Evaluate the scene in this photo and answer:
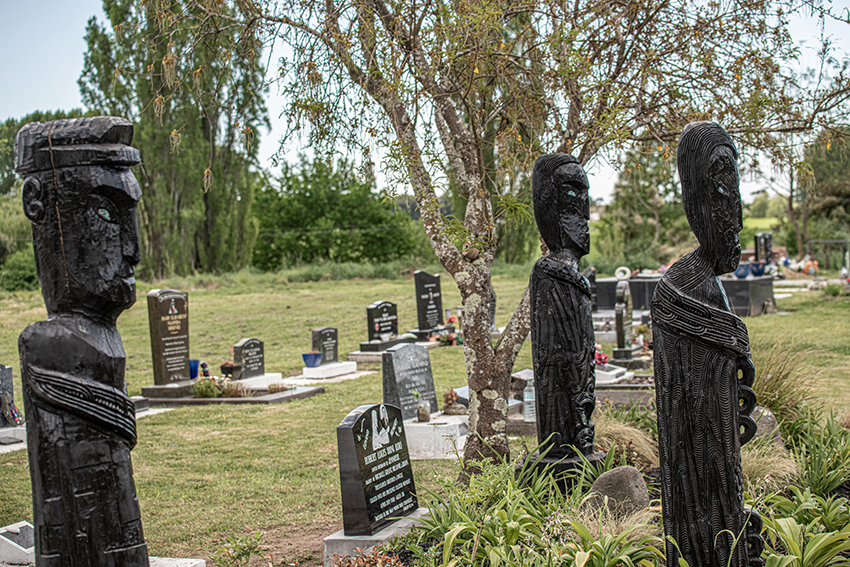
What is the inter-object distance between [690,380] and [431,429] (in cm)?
569

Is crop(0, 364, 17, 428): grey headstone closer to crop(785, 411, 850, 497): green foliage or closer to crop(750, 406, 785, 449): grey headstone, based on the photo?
crop(750, 406, 785, 449): grey headstone

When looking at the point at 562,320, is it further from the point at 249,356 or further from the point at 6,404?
the point at 249,356

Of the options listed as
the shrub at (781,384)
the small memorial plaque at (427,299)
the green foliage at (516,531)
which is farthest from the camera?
the small memorial plaque at (427,299)

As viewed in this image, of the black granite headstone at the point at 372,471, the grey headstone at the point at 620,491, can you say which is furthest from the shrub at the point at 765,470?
the black granite headstone at the point at 372,471

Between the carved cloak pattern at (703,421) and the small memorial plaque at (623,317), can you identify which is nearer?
the carved cloak pattern at (703,421)

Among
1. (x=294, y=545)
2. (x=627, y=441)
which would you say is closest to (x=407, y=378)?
(x=627, y=441)

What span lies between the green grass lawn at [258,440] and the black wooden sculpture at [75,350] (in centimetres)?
289

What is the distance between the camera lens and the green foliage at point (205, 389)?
13.3 metres

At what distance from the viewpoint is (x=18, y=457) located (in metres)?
9.55

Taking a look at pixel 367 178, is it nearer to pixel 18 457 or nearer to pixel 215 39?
pixel 215 39

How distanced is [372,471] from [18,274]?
99.8ft

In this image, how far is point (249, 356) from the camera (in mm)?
14578

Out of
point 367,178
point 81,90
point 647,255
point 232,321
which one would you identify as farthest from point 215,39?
point 647,255

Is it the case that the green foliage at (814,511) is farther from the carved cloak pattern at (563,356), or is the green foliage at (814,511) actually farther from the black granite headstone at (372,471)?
the black granite headstone at (372,471)
